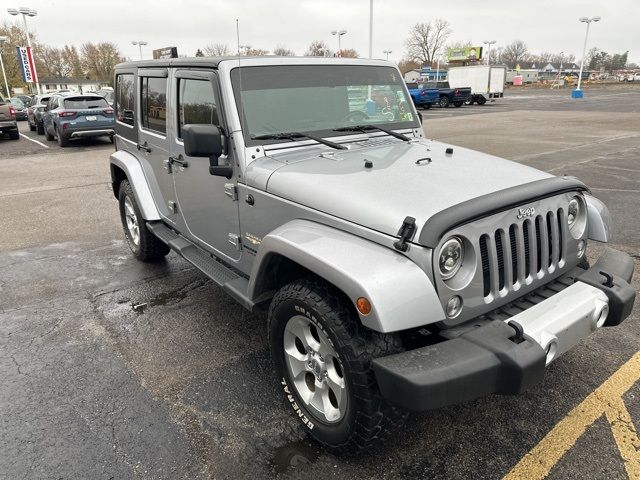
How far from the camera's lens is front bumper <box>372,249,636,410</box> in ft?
6.42

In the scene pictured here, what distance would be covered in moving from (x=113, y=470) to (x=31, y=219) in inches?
240

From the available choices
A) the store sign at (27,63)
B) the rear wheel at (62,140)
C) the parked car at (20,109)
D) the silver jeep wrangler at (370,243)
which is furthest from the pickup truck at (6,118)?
the store sign at (27,63)

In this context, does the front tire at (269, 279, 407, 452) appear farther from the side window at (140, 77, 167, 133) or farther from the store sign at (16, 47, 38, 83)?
the store sign at (16, 47, 38, 83)

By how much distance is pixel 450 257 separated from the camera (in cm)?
225

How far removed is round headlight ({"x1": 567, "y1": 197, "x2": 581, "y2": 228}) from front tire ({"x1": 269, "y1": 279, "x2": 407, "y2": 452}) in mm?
1440


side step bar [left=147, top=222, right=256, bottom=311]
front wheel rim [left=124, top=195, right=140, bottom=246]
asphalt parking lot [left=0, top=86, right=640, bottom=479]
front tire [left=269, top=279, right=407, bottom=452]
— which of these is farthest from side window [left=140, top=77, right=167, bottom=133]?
front tire [left=269, top=279, right=407, bottom=452]

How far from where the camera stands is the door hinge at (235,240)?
10.9 ft

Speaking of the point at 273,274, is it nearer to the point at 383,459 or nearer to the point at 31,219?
the point at 383,459

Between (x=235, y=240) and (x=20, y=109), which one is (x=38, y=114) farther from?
(x=235, y=240)

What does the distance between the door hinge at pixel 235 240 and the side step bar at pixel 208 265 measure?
22cm

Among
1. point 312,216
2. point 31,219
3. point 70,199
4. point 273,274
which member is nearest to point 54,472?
point 273,274

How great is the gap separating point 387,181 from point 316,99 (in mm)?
1118

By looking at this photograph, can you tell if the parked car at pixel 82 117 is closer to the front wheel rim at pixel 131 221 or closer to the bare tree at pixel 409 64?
the front wheel rim at pixel 131 221

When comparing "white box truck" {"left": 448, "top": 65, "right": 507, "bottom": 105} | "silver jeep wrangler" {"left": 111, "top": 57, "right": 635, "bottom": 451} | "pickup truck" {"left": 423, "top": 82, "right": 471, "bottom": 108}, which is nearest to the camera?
"silver jeep wrangler" {"left": 111, "top": 57, "right": 635, "bottom": 451}
